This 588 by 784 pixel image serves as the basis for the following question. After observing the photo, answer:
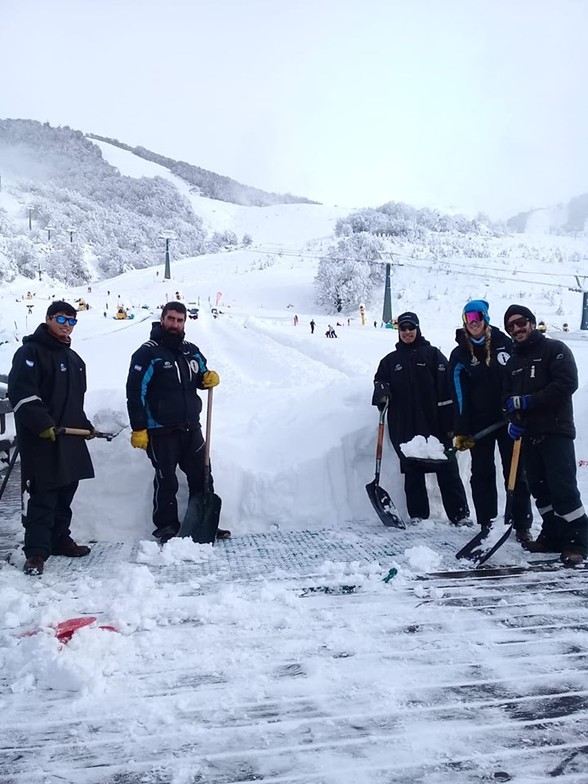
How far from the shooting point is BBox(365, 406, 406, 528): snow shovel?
15.1ft

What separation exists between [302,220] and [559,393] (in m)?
79.7

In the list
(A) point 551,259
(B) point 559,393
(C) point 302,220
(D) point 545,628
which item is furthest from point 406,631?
(C) point 302,220

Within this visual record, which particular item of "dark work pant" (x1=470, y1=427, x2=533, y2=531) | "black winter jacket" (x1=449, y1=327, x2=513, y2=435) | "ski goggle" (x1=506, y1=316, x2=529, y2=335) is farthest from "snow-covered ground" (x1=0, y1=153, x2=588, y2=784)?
"ski goggle" (x1=506, y1=316, x2=529, y2=335)

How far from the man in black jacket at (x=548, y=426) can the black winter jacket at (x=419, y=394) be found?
0.80 metres

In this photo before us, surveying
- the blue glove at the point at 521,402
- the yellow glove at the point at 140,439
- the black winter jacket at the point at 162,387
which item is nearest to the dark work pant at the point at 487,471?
the blue glove at the point at 521,402

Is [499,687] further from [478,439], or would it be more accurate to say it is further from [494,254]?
[494,254]

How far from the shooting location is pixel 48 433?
3.77 m

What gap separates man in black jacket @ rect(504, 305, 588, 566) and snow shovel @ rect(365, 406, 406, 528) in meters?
1.00

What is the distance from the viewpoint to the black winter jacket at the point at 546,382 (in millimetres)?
3777

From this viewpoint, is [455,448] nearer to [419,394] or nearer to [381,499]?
[419,394]

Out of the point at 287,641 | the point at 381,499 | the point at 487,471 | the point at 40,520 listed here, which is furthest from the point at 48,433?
the point at 487,471

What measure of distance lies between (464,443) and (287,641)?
2125mm

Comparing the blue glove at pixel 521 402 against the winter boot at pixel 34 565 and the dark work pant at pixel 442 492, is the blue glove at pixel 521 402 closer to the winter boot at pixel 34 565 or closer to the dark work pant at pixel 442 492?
Answer: the dark work pant at pixel 442 492

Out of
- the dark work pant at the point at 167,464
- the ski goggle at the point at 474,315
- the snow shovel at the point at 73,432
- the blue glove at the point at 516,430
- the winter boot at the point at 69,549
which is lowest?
the winter boot at the point at 69,549
